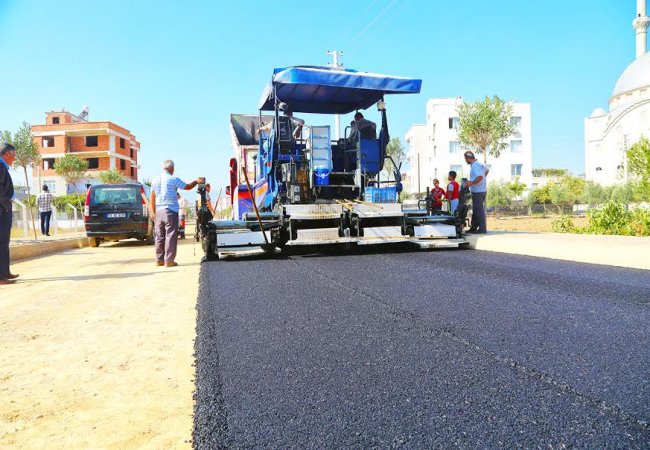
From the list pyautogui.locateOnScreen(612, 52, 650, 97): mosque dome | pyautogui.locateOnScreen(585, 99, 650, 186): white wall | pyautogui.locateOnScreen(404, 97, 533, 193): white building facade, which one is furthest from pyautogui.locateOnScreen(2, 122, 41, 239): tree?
pyautogui.locateOnScreen(612, 52, 650, 97): mosque dome

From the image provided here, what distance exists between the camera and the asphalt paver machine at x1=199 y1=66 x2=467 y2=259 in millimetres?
7258

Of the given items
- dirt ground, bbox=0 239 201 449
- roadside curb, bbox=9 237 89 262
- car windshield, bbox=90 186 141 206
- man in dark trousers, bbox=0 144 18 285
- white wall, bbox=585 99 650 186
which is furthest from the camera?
white wall, bbox=585 99 650 186

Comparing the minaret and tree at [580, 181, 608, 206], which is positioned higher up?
the minaret

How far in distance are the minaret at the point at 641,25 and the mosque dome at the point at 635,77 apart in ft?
11.2

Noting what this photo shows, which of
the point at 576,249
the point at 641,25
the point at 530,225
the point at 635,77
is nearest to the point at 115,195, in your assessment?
the point at 576,249

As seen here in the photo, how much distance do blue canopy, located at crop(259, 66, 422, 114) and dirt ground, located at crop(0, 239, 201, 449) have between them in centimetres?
356

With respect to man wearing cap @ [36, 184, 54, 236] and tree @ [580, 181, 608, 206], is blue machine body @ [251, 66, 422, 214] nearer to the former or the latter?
man wearing cap @ [36, 184, 54, 236]

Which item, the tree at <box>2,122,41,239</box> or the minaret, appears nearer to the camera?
the tree at <box>2,122,41,239</box>

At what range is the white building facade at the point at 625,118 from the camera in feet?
162

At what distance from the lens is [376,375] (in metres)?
2.21

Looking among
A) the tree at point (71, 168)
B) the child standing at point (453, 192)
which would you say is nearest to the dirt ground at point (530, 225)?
the child standing at point (453, 192)

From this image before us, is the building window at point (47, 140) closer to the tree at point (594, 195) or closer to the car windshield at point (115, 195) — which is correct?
the car windshield at point (115, 195)

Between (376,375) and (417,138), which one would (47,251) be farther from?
(417,138)

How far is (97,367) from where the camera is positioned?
102 inches
